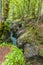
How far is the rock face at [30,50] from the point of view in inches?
542

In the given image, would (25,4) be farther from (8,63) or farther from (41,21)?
(8,63)

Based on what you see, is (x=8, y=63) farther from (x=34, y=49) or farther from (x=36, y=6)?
(x=36, y=6)

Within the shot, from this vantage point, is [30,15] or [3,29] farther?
[30,15]

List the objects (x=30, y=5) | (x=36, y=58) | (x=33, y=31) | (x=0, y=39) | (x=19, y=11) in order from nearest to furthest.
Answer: (x=36, y=58), (x=0, y=39), (x=33, y=31), (x=30, y=5), (x=19, y=11)

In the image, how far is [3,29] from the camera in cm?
1580

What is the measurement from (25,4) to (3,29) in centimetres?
1250

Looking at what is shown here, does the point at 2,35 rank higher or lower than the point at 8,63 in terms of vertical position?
lower

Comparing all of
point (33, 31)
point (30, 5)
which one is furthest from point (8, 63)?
point (30, 5)

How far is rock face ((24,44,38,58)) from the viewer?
13773mm

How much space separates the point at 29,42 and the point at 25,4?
14.0 m

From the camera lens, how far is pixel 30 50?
13938mm

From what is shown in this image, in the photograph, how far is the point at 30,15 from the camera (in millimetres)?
28797

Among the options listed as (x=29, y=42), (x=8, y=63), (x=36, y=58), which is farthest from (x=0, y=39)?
(x=8, y=63)

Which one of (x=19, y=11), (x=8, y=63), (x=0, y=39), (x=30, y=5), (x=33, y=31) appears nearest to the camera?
(x=8, y=63)
